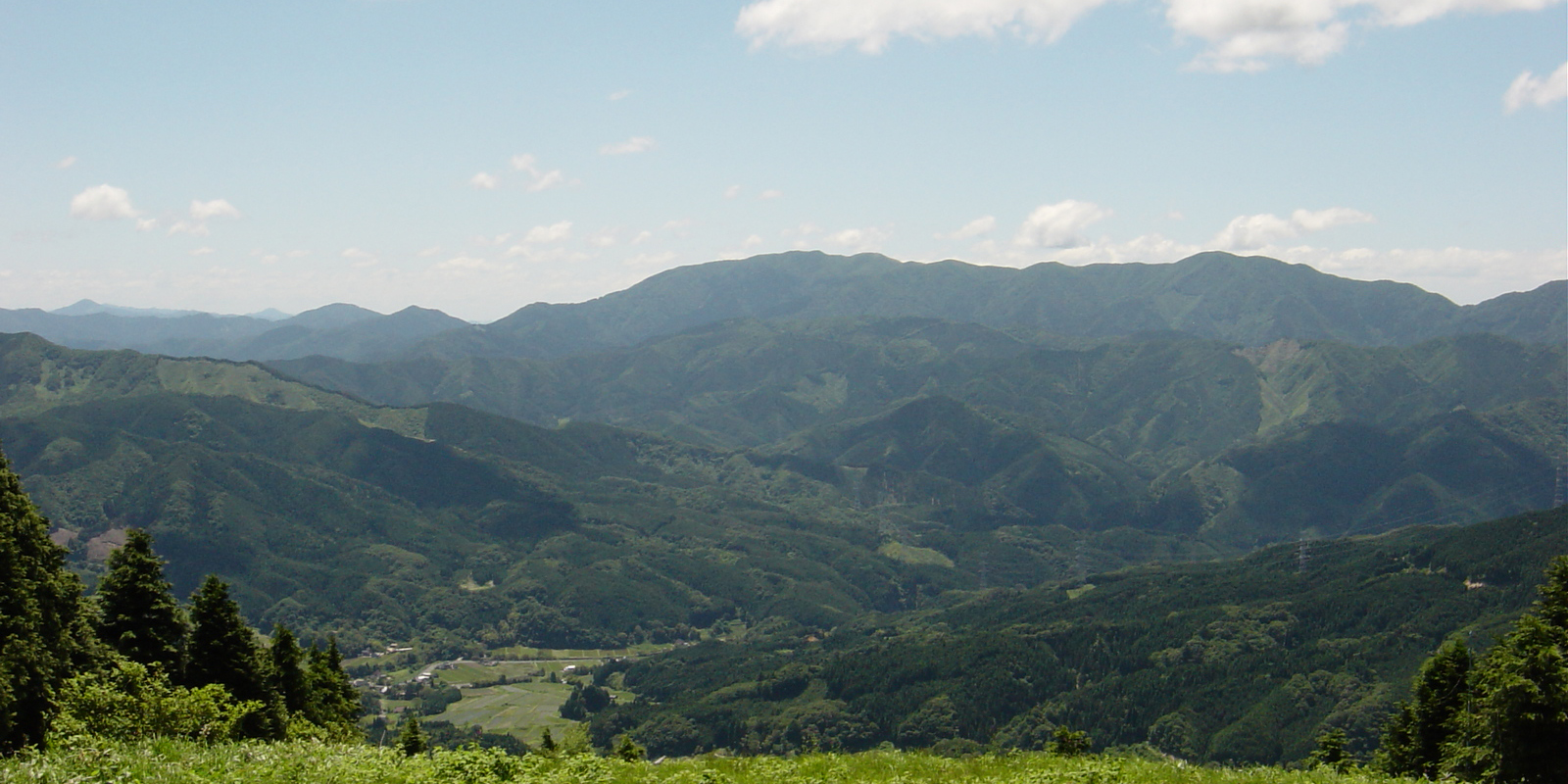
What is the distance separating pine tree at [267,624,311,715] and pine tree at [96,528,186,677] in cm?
1256

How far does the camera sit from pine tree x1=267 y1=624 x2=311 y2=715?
6319cm

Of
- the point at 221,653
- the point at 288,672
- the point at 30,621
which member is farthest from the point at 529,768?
the point at 288,672

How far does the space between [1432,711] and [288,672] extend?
7397cm

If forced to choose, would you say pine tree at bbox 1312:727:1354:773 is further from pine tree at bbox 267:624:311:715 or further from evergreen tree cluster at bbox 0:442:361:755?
pine tree at bbox 267:624:311:715

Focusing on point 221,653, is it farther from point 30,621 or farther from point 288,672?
point 30,621

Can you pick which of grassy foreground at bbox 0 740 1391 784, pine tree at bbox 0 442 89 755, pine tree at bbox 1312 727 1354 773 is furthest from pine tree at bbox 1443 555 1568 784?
pine tree at bbox 0 442 89 755

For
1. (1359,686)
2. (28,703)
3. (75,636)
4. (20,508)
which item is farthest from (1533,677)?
(1359,686)

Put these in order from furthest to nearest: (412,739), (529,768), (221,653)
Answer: (412,739), (221,653), (529,768)

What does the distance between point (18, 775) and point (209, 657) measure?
35821 mm

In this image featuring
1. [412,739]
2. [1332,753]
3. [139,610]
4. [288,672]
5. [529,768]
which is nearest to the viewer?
[529,768]

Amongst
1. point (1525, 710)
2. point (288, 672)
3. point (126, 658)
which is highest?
point (126, 658)

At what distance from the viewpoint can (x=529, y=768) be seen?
2675 cm

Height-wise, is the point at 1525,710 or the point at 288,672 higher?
the point at 1525,710

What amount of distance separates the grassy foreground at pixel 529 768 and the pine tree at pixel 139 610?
26.1 meters
